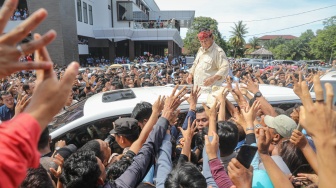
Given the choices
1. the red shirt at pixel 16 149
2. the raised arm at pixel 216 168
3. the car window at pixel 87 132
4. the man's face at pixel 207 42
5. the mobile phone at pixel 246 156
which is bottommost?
the car window at pixel 87 132

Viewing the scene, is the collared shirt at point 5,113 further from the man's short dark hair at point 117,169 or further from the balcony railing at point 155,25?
the balcony railing at point 155,25

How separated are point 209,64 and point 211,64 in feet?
0.11

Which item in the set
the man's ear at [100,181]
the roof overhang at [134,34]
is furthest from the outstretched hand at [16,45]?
the roof overhang at [134,34]

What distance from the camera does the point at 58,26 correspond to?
825 inches

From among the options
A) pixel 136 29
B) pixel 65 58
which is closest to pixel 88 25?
pixel 136 29

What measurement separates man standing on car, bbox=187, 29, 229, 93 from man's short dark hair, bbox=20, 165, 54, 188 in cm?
306

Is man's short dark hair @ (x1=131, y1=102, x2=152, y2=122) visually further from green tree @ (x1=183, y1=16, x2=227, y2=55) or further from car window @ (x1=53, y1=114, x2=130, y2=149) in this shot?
green tree @ (x1=183, y1=16, x2=227, y2=55)

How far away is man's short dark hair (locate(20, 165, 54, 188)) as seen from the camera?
170cm

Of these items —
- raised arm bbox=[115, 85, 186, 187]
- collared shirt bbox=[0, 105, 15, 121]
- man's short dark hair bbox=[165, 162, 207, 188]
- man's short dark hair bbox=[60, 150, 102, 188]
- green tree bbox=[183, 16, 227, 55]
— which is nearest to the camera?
man's short dark hair bbox=[165, 162, 207, 188]

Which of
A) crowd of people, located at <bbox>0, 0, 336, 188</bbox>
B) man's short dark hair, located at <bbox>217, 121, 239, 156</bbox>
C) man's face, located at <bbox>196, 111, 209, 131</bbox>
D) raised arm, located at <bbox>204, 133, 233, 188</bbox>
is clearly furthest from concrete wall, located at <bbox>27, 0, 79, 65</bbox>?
raised arm, located at <bbox>204, 133, 233, 188</bbox>

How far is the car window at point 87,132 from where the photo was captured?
11.3ft

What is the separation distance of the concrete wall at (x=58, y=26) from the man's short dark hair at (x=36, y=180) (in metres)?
20.6

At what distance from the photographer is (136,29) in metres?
30.2

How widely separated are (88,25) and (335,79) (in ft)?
83.5
